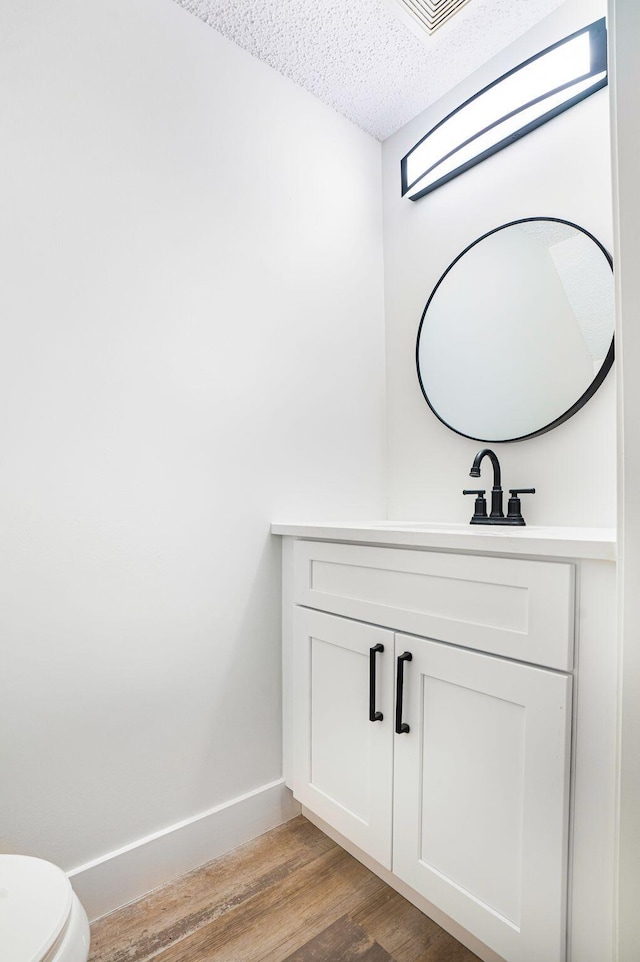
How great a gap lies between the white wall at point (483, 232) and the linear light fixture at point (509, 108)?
4cm

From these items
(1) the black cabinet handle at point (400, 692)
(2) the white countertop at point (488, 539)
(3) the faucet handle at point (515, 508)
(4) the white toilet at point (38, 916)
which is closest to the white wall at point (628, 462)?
(2) the white countertop at point (488, 539)

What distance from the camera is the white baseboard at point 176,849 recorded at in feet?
4.07

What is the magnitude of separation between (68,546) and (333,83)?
1657mm

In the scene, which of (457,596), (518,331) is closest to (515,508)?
(457,596)

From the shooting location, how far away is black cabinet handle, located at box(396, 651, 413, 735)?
46.3 inches

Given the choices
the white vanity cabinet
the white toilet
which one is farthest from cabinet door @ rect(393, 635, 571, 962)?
the white toilet

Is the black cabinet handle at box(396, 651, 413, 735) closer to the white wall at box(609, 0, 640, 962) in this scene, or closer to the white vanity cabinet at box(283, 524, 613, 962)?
the white vanity cabinet at box(283, 524, 613, 962)

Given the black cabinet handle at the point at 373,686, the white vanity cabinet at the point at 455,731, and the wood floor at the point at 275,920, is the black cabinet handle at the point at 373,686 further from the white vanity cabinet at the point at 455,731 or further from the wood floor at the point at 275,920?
the wood floor at the point at 275,920

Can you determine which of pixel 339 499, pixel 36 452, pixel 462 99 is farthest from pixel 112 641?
pixel 462 99

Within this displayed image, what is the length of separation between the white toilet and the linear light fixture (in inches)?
78.1

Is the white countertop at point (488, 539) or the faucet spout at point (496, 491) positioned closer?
the white countertop at point (488, 539)

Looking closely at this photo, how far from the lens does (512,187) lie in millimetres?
1526

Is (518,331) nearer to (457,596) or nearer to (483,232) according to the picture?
(483,232)

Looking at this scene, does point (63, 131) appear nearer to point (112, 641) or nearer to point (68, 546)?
point (68, 546)
